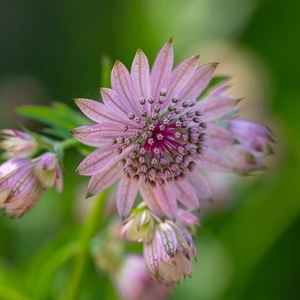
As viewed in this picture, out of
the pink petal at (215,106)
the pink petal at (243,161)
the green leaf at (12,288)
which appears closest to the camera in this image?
the pink petal at (215,106)

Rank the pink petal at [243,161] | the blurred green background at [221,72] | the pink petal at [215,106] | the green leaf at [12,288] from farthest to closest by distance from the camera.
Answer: the blurred green background at [221,72] → the green leaf at [12,288] → the pink petal at [243,161] → the pink petal at [215,106]

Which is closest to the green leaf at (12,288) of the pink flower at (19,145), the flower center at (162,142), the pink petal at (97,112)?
the pink flower at (19,145)

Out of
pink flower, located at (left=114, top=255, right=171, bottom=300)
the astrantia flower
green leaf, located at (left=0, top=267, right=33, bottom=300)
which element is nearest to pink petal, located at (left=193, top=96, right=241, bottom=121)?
the astrantia flower

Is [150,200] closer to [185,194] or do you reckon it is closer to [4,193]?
[185,194]

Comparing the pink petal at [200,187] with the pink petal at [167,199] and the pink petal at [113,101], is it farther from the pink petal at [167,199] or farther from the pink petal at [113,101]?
the pink petal at [113,101]

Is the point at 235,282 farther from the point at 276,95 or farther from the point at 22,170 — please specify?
the point at 22,170

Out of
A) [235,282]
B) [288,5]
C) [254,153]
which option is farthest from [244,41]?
[254,153]
